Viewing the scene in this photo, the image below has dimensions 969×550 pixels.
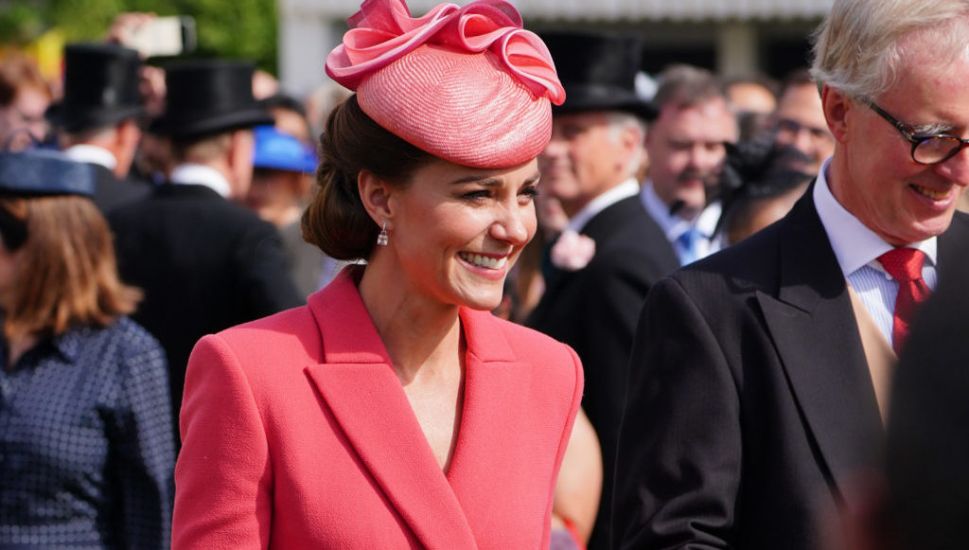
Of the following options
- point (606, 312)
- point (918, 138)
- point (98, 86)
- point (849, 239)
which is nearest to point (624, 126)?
point (606, 312)

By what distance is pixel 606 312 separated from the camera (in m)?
4.95

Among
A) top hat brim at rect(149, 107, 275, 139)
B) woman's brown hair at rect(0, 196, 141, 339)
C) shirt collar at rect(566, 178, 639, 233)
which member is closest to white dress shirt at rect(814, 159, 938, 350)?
shirt collar at rect(566, 178, 639, 233)

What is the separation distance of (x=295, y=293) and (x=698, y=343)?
3.05 metres

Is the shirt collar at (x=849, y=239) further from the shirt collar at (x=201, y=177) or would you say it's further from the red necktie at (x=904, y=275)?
the shirt collar at (x=201, y=177)

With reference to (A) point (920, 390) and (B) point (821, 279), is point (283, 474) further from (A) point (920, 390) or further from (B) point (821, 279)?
(A) point (920, 390)

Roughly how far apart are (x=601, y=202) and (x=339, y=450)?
9.11 feet

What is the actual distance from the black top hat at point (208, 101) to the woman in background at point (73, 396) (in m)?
1.86

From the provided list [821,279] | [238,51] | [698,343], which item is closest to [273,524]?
[698,343]

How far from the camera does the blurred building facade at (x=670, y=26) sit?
21.1 m

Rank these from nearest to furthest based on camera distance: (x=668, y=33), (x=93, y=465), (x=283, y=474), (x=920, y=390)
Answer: (x=920, y=390) → (x=283, y=474) → (x=93, y=465) → (x=668, y=33)

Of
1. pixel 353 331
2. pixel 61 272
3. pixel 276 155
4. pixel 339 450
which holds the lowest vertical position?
pixel 276 155

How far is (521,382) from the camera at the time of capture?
323cm

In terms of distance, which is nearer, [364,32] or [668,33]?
[364,32]

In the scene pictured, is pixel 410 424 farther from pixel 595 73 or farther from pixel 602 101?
pixel 595 73
